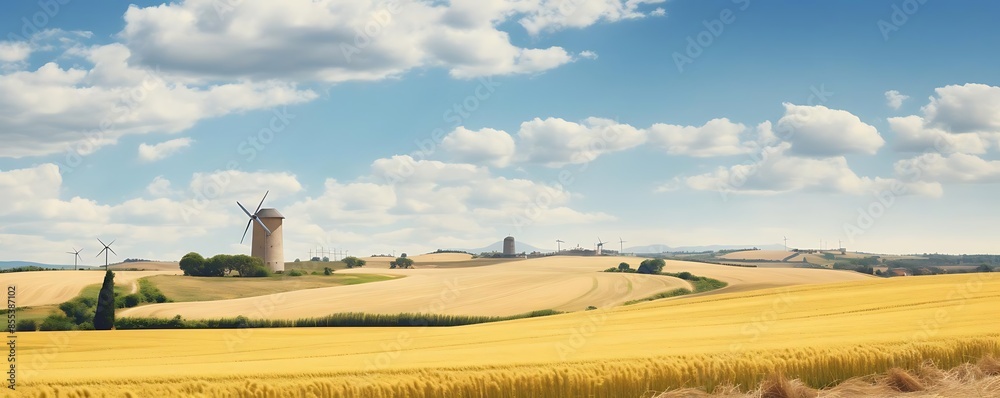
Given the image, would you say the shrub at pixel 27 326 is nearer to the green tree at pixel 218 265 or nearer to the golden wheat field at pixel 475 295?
the golden wheat field at pixel 475 295

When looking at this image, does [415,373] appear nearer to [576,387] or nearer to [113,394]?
[576,387]

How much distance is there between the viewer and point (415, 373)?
447 inches

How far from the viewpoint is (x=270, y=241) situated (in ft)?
460

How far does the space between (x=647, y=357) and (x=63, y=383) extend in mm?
8291

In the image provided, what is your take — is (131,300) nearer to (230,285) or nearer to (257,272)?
(230,285)

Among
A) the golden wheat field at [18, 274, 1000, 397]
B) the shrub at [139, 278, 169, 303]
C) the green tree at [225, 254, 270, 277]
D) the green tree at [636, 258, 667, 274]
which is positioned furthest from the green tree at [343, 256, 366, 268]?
the golden wheat field at [18, 274, 1000, 397]

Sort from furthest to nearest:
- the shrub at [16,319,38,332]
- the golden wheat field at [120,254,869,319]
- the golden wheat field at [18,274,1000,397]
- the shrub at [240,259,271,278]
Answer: the shrub at [240,259,271,278] → the golden wheat field at [120,254,869,319] → the shrub at [16,319,38,332] → the golden wheat field at [18,274,1000,397]

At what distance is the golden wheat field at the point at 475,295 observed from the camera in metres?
64.1

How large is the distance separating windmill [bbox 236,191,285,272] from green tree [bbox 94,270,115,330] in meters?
82.2

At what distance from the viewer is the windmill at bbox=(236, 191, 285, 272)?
13876 cm

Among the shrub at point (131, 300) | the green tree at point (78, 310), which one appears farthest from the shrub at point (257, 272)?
the green tree at point (78, 310)

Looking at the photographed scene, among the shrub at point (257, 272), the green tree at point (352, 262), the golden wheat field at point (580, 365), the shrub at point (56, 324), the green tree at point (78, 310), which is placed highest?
the green tree at point (352, 262)

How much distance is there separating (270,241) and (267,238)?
2.44 feet

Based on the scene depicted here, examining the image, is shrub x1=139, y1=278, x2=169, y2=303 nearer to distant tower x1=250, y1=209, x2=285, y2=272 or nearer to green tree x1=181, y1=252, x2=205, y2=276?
green tree x1=181, y1=252, x2=205, y2=276
